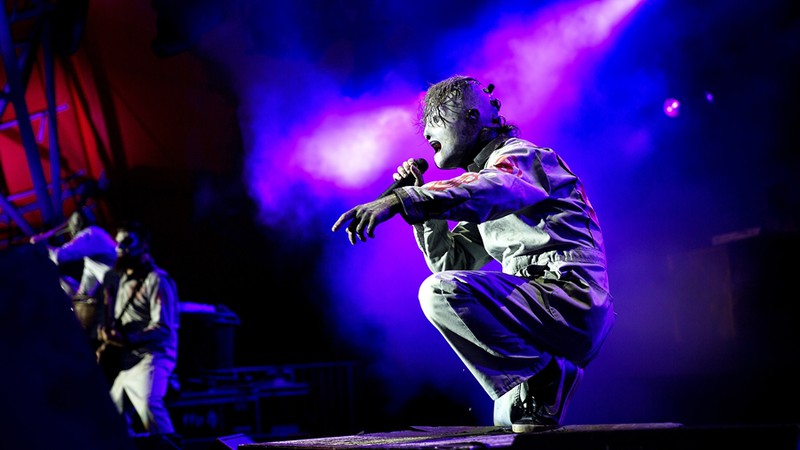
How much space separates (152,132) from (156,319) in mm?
4036

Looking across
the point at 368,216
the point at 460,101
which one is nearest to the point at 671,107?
the point at 460,101

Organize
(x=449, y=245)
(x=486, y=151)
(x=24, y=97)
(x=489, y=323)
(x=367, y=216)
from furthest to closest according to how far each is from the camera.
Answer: (x=24, y=97) → (x=449, y=245) → (x=486, y=151) → (x=489, y=323) → (x=367, y=216)

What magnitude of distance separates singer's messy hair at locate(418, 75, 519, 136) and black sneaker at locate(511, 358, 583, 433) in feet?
3.54

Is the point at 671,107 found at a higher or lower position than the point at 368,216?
higher

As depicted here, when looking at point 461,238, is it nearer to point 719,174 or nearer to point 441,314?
point 441,314

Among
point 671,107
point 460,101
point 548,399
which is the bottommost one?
point 548,399

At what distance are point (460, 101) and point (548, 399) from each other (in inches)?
50.7

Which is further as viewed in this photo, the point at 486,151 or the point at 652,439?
the point at 486,151

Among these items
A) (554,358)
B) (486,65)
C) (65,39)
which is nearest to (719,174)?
(486,65)

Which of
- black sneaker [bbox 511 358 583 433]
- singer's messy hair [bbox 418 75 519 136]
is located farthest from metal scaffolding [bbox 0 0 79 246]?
black sneaker [bbox 511 358 583 433]

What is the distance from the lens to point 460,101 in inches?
121

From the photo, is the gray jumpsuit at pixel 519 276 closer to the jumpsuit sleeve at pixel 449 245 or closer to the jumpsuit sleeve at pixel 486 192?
the jumpsuit sleeve at pixel 486 192

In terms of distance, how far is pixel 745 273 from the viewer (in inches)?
231

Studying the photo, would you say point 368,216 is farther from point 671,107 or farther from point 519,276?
point 671,107
